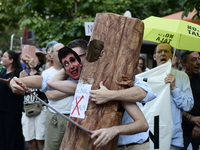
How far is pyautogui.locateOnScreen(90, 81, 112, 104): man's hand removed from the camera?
2646 millimetres

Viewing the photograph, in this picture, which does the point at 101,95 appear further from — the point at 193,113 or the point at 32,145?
the point at 32,145

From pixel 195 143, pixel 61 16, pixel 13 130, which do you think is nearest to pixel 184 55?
pixel 195 143

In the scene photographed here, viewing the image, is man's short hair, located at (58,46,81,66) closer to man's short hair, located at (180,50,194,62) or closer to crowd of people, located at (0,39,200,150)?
crowd of people, located at (0,39,200,150)

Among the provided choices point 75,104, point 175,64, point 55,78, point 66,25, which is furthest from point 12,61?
point 66,25

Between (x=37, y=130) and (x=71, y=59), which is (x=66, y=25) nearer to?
(x=37, y=130)

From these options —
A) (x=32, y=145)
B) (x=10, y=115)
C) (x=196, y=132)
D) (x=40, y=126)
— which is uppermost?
(x=196, y=132)

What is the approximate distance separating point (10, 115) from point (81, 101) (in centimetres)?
394

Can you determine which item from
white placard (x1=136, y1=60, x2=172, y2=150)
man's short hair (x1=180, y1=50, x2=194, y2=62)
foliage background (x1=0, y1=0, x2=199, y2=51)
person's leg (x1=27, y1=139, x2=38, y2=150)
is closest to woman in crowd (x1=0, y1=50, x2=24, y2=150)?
person's leg (x1=27, y1=139, x2=38, y2=150)

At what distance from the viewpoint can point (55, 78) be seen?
337 centimetres

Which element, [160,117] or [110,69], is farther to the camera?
[160,117]

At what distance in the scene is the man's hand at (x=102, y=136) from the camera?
2.55 metres

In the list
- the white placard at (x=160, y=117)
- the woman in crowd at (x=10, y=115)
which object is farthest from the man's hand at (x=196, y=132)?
the woman in crowd at (x=10, y=115)

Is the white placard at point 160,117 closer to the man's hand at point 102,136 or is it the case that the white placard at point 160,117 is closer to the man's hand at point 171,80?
the man's hand at point 171,80

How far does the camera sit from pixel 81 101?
276cm
